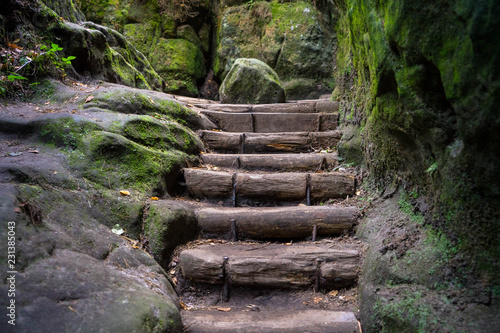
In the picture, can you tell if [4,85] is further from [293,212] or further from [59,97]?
[293,212]

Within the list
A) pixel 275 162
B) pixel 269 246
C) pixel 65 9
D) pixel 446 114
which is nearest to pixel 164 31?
pixel 65 9

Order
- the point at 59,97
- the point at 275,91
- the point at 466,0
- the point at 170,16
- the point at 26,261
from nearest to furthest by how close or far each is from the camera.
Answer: the point at 466,0, the point at 26,261, the point at 59,97, the point at 275,91, the point at 170,16

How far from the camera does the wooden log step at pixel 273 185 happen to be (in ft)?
10.5

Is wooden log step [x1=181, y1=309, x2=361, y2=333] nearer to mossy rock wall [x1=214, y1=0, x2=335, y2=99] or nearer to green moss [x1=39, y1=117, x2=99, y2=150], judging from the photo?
green moss [x1=39, y1=117, x2=99, y2=150]

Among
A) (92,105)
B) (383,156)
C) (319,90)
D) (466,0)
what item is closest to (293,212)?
(383,156)

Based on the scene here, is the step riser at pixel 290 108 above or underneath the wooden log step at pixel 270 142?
above

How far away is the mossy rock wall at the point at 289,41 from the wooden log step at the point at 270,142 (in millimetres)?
3934

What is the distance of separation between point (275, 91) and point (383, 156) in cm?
363

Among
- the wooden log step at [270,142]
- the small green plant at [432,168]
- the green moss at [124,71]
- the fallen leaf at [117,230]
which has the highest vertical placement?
the green moss at [124,71]

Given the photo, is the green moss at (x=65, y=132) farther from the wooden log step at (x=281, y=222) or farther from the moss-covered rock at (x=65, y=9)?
the moss-covered rock at (x=65, y=9)

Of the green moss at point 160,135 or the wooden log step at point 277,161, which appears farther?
Answer: the wooden log step at point 277,161

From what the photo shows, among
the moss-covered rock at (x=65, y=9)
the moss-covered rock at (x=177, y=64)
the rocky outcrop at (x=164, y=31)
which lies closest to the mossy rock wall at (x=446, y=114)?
the moss-covered rock at (x=65, y=9)

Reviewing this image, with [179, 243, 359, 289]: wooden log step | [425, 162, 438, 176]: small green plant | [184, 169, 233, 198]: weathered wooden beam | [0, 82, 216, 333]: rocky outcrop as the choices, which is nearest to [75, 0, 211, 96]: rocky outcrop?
[0, 82, 216, 333]: rocky outcrop

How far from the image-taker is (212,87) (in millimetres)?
10242
